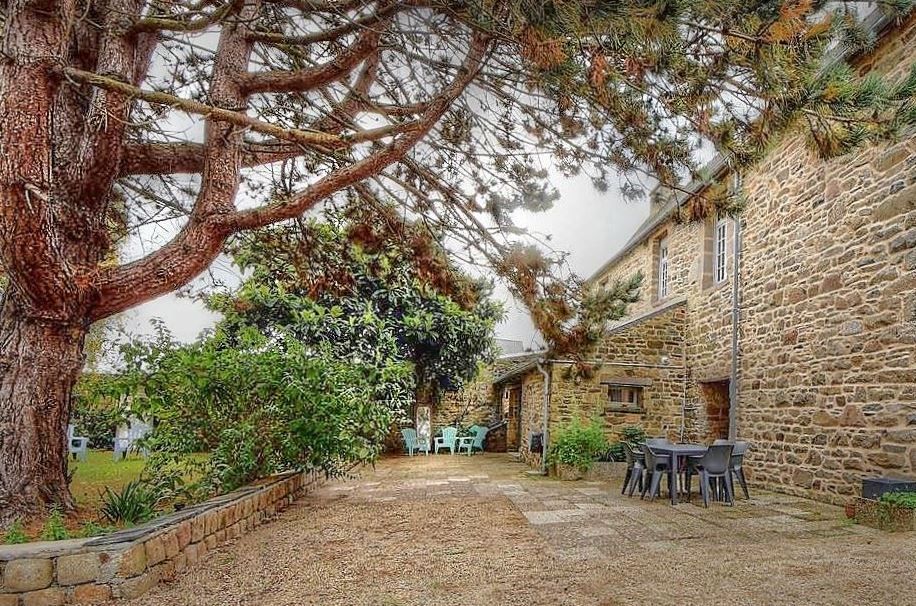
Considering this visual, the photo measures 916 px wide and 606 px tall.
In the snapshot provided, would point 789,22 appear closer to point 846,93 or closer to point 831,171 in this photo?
point 846,93

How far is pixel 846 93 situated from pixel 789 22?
90cm

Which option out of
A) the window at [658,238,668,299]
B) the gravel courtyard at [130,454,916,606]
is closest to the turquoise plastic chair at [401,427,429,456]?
the window at [658,238,668,299]

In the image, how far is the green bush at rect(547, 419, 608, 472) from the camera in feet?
30.8

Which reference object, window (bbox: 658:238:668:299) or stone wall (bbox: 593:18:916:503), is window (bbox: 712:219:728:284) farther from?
window (bbox: 658:238:668:299)

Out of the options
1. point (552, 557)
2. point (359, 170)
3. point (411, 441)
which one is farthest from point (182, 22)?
point (411, 441)

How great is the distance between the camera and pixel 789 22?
3350 mm

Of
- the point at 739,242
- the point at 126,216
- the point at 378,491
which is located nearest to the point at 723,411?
the point at 739,242

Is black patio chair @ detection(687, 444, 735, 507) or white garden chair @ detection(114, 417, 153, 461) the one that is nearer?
black patio chair @ detection(687, 444, 735, 507)

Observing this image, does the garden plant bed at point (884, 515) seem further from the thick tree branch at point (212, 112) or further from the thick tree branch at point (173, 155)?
the thick tree branch at point (173, 155)

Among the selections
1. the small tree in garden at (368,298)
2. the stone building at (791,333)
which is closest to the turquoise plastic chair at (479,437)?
the small tree in garden at (368,298)

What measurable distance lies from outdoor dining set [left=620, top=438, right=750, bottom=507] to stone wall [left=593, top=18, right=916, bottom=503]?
1.09 metres

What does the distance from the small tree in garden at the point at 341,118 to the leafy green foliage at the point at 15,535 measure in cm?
27

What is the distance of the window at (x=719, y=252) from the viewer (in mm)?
10422

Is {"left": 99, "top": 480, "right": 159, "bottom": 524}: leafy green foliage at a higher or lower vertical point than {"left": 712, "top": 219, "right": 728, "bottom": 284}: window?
lower
